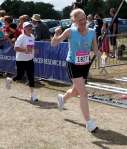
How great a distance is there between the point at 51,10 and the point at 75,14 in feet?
255

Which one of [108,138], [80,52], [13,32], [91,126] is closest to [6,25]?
[13,32]

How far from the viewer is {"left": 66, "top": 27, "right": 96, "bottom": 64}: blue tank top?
7422mm

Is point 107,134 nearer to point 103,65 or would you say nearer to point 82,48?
point 82,48

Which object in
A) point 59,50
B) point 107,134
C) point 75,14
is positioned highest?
point 75,14

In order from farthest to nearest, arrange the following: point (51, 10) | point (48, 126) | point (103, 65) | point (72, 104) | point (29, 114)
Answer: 1. point (51, 10)
2. point (103, 65)
3. point (72, 104)
4. point (29, 114)
5. point (48, 126)

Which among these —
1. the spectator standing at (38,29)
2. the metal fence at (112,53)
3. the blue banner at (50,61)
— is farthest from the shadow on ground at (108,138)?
the metal fence at (112,53)

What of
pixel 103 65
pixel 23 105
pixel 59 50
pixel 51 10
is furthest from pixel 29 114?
pixel 51 10

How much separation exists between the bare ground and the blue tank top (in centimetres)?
119

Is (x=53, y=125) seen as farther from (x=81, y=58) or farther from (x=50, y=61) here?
(x=50, y=61)

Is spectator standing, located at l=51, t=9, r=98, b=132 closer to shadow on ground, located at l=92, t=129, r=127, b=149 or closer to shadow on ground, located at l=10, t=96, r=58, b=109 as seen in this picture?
shadow on ground, located at l=92, t=129, r=127, b=149

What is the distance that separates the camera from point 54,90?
11.2 m

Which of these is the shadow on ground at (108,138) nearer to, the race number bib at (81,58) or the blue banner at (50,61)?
the race number bib at (81,58)

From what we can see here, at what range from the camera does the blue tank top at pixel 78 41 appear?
742 centimetres

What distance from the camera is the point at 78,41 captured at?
743 cm
